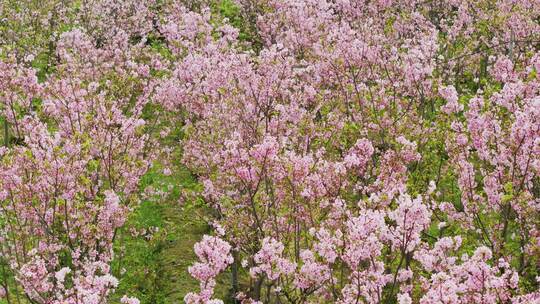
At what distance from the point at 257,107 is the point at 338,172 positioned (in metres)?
3.54

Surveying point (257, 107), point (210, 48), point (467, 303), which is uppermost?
point (210, 48)

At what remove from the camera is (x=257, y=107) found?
12.0 metres

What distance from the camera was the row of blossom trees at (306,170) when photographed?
7309 millimetres

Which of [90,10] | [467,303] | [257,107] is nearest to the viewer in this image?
[467,303]

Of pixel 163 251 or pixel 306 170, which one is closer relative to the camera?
pixel 306 170

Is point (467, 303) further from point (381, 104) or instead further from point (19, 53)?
point (19, 53)

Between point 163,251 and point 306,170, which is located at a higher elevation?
point 163,251

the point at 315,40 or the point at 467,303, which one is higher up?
the point at 315,40

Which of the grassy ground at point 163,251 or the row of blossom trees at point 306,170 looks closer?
the row of blossom trees at point 306,170

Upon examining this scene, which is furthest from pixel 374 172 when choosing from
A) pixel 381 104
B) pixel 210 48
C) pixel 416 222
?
pixel 210 48

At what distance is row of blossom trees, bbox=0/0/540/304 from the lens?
731 centimetres

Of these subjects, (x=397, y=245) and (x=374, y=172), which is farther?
(x=374, y=172)

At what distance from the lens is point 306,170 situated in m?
8.91

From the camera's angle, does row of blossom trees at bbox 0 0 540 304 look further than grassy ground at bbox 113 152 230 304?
No
